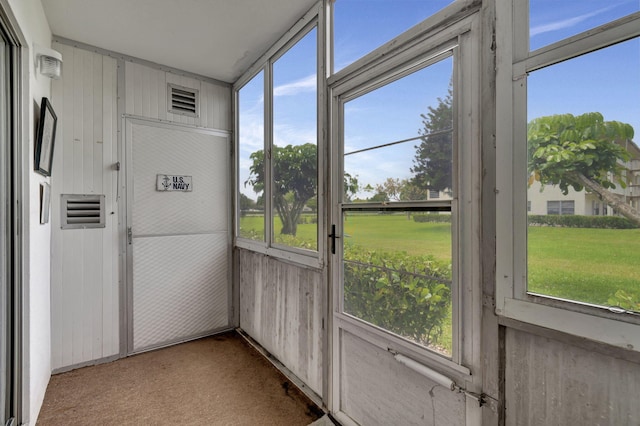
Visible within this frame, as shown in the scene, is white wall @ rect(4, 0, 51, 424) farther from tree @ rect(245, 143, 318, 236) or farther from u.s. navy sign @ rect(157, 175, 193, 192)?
tree @ rect(245, 143, 318, 236)

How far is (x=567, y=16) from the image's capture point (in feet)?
3.12

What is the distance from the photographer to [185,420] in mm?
1910

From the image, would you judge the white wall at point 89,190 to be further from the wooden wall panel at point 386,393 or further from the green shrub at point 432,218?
the green shrub at point 432,218

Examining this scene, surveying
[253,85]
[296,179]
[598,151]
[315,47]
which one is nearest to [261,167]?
[296,179]

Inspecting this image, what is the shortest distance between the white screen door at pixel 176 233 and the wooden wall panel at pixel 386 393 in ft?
6.16

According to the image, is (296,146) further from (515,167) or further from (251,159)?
(515,167)

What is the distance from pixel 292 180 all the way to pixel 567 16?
70.2 inches

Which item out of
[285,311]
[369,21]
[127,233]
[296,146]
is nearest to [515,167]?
[369,21]

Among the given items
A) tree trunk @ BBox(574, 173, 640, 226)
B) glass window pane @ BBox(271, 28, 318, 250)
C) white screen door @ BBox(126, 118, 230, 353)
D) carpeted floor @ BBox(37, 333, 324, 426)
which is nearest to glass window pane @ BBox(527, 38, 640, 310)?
tree trunk @ BBox(574, 173, 640, 226)

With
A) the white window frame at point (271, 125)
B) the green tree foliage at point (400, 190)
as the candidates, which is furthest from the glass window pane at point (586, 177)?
the white window frame at point (271, 125)

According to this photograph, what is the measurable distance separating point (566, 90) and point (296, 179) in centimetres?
169

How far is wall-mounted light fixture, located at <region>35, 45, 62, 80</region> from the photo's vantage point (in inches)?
71.1

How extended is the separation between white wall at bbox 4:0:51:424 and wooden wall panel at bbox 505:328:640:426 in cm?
238

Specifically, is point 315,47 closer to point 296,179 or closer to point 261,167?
point 296,179
